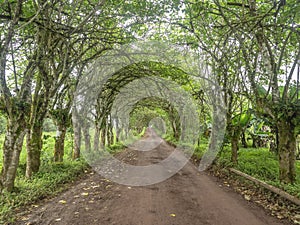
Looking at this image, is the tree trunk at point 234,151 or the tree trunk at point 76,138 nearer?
the tree trunk at point 234,151

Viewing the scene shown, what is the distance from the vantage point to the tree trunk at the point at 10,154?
647 centimetres

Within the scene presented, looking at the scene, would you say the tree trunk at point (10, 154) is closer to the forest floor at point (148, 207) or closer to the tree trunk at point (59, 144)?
the forest floor at point (148, 207)

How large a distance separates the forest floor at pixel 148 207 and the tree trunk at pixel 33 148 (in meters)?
1.62

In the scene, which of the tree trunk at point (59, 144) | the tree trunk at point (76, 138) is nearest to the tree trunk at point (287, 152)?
the tree trunk at point (59, 144)

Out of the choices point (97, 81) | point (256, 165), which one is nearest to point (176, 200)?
point (256, 165)

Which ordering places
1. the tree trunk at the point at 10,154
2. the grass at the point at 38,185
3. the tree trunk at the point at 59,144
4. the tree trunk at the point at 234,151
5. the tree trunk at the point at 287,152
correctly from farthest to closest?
the tree trunk at the point at 59,144
the tree trunk at the point at 234,151
the tree trunk at the point at 287,152
the tree trunk at the point at 10,154
the grass at the point at 38,185

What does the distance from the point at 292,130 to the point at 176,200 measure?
4258mm

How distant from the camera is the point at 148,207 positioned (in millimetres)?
5906

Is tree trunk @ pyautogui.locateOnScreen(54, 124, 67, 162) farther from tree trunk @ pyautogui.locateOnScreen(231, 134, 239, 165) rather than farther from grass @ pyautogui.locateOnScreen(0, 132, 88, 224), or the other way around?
tree trunk @ pyautogui.locateOnScreen(231, 134, 239, 165)

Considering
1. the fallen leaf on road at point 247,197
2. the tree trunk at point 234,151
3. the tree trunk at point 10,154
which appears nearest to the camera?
the tree trunk at point 10,154

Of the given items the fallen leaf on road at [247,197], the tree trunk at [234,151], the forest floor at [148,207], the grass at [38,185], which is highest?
the tree trunk at [234,151]

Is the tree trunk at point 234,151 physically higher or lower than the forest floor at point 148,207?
higher

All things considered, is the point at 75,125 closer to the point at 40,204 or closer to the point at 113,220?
the point at 40,204

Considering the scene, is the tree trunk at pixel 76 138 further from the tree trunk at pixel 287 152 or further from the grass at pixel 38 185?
the tree trunk at pixel 287 152
